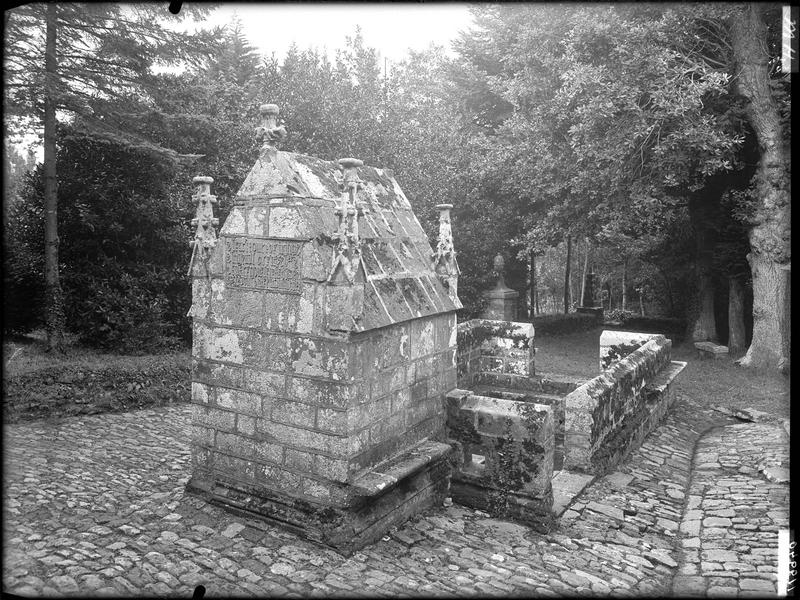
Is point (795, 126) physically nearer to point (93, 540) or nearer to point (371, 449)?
point (371, 449)

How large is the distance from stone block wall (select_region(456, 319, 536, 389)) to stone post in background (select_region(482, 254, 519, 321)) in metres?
7.27

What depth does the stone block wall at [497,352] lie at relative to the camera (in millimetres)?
11039

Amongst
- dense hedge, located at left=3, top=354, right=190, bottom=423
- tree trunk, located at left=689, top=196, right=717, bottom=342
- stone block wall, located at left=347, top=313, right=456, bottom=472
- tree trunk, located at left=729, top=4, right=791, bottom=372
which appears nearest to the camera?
stone block wall, located at left=347, top=313, right=456, bottom=472

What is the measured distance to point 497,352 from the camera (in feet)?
37.8

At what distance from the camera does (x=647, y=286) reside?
26344mm

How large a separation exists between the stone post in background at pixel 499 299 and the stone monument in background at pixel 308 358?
13.2 metres

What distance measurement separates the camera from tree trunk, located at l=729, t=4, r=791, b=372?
691 centimetres

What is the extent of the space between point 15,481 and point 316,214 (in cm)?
370

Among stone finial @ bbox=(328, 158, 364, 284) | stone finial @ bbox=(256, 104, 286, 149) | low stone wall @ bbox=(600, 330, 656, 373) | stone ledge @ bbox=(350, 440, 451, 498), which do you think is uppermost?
stone finial @ bbox=(256, 104, 286, 149)

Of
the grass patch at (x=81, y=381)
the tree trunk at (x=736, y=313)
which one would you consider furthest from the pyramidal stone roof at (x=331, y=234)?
the tree trunk at (x=736, y=313)

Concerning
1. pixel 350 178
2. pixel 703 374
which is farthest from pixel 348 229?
pixel 703 374

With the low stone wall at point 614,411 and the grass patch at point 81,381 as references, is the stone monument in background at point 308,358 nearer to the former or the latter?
the grass patch at point 81,381

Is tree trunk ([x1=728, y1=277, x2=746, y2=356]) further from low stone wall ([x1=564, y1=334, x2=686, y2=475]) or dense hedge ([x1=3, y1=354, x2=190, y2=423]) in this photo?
dense hedge ([x1=3, y1=354, x2=190, y2=423])

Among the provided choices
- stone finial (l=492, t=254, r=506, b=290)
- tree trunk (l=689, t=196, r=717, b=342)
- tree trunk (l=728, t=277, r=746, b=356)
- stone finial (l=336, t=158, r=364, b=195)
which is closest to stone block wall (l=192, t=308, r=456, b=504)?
stone finial (l=336, t=158, r=364, b=195)
